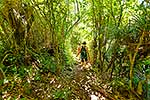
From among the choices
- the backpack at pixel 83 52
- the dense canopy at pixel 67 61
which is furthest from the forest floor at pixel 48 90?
the backpack at pixel 83 52

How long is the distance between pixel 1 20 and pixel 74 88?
115 inches

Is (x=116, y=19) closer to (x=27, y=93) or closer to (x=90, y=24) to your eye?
(x=90, y=24)

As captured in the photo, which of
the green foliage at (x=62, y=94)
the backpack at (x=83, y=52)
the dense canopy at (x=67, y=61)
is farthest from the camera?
the backpack at (x=83, y=52)

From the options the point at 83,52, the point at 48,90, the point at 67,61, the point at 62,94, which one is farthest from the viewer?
the point at 83,52

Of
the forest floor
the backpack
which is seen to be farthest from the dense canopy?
the backpack

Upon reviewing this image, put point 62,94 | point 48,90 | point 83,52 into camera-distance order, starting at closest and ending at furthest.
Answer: point 62,94, point 48,90, point 83,52

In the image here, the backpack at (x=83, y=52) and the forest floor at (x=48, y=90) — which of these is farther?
the backpack at (x=83, y=52)

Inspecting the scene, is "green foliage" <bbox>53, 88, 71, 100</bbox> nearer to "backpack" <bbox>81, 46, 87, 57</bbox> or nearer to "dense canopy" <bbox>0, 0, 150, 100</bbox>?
"dense canopy" <bbox>0, 0, 150, 100</bbox>

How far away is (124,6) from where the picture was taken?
27.8ft

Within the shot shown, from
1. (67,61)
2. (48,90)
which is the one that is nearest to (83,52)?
(67,61)

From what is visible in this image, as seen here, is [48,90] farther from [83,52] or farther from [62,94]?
[83,52]

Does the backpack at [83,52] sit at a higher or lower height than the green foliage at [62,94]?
higher

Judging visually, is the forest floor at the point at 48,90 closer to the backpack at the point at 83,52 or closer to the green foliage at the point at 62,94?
the green foliage at the point at 62,94

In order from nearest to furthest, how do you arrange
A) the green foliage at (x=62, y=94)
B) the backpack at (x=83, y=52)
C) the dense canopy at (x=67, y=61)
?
1. the dense canopy at (x=67, y=61)
2. the green foliage at (x=62, y=94)
3. the backpack at (x=83, y=52)
